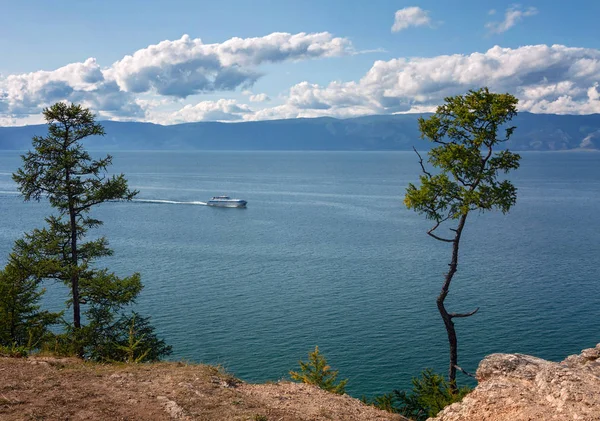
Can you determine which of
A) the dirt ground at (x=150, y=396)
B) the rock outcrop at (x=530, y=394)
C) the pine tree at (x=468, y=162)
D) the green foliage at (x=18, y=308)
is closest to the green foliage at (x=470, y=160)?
the pine tree at (x=468, y=162)

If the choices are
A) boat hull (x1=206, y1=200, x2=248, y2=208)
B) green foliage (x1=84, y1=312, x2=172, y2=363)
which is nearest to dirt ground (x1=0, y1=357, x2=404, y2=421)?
green foliage (x1=84, y1=312, x2=172, y2=363)

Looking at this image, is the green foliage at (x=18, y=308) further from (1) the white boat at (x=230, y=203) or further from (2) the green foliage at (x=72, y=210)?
(1) the white boat at (x=230, y=203)

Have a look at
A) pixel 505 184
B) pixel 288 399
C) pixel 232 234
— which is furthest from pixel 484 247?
pixel 288 399

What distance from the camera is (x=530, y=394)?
13.6 m

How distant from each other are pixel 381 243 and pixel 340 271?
17.1 m

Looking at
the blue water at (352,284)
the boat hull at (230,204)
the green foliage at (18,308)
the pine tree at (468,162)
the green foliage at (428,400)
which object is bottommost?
the blue water at (352,284)

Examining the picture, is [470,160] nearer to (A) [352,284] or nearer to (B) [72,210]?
(B) [72,210]

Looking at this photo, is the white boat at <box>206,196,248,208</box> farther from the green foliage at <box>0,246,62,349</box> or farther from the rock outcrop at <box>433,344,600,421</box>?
the rock outcrop at <box>433,344,600,421</box>

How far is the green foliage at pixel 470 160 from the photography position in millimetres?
21312

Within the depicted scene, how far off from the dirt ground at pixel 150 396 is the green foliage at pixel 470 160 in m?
10.0

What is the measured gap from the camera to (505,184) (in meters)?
21.2

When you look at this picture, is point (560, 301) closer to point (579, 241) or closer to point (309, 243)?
point (579, 241)

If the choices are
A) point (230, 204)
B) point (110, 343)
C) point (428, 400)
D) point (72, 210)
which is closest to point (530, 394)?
point (428, 400)

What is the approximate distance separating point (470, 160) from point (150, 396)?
1526 cm
